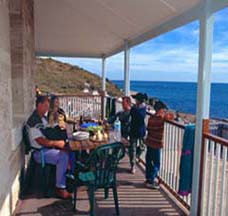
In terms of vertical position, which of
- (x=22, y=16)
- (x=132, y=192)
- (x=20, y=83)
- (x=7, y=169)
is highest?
(x=22, y=16)

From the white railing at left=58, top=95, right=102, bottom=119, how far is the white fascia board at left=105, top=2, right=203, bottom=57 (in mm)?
3666

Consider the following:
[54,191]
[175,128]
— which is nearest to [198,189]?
[175,128]

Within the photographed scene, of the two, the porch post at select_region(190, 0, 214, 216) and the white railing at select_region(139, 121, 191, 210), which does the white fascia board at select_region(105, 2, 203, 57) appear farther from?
the white railing at select_region(139, 121, 191, 210)

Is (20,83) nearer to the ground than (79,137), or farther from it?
farther from it

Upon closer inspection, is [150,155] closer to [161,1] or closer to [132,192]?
[132,192]

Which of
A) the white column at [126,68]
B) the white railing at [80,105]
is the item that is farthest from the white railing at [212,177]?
the white railing at [80,105]

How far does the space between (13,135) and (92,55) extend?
7.80m

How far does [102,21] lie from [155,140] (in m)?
3.04

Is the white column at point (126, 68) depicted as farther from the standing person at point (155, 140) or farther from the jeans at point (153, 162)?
the jeans at point (153, 162)

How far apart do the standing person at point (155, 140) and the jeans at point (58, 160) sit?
3.68 feet

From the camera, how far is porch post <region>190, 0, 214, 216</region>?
305 cm

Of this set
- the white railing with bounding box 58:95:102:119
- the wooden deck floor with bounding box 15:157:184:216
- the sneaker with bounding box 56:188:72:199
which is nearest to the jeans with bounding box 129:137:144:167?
the wooden deck floor with bounding box 15:157:184:216

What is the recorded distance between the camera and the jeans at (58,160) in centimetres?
391

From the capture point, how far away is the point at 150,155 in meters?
4.23
